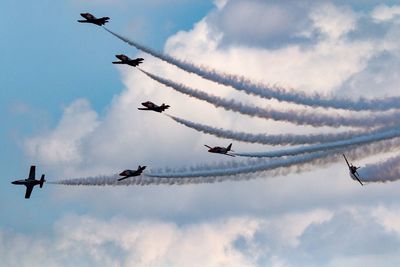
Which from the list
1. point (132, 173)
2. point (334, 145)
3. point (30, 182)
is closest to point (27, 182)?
point (30, 182)

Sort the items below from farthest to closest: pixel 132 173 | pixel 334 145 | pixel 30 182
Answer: pixel 30 182
pixel 132 173
pixel 334 145

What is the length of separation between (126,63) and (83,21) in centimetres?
737

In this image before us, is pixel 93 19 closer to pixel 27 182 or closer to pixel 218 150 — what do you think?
pixel 218 150

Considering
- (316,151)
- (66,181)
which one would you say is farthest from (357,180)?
(66,181)

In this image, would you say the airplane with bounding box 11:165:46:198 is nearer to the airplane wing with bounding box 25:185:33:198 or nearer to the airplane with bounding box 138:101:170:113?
the airplane wing with bounding box 25:185:33:198

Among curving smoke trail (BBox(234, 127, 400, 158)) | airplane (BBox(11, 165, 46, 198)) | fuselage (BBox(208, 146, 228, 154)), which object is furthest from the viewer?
airplane (BBox(11, 165, 46, 198))

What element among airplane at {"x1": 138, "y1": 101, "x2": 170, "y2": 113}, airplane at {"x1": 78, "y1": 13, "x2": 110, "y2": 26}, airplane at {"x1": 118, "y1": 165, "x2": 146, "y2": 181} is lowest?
airplane at {"x1": 118, "y1": 165, "x2": 146, "y2": 181}

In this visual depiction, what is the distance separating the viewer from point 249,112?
114 meters

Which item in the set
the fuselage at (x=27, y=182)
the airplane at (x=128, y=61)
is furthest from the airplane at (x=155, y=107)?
the fuselage at (x=27, y=182)

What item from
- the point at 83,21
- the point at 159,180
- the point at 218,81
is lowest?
the point at 159,180

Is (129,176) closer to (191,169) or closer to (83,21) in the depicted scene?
(191,169)

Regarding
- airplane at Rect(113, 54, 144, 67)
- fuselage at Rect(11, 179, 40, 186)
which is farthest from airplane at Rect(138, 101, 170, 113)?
fuselage at Rect(11, 179, 40, 186)

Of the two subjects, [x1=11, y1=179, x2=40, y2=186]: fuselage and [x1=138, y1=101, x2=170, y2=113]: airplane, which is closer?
[x1=138, y1=101, x2=170, y2=113]: airplane

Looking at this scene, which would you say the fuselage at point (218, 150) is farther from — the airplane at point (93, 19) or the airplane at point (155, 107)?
the airplane at point (93, 19)
